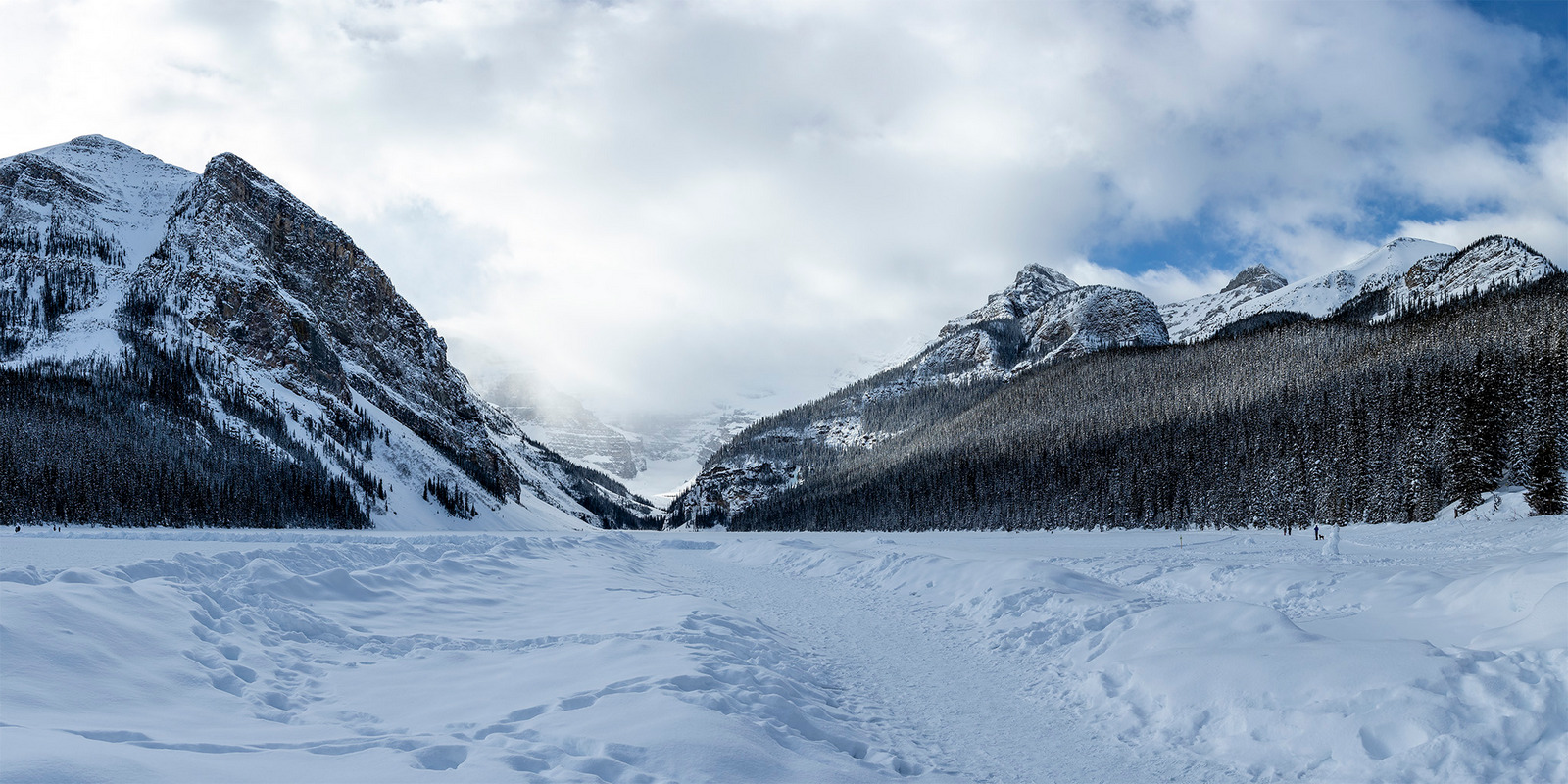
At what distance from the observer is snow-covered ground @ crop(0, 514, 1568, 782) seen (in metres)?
7.12

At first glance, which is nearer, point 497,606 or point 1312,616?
point 1312,616

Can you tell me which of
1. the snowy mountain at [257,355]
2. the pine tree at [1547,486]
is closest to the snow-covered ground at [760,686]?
the pine tree at [1547,486]

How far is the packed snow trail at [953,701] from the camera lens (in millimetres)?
8367

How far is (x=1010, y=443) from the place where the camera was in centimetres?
12625

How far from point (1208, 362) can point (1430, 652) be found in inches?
6289

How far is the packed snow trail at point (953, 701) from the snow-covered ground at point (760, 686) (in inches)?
2.3

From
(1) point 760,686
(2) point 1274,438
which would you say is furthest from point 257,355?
(2) point 1274,438

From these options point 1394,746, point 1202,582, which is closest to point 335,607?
point 1394,746

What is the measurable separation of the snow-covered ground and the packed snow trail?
0.19 ft

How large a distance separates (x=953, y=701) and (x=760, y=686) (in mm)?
3025

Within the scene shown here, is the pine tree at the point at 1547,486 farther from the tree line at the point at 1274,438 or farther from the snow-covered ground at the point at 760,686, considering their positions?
the snow-covered ground at the point at 760,686

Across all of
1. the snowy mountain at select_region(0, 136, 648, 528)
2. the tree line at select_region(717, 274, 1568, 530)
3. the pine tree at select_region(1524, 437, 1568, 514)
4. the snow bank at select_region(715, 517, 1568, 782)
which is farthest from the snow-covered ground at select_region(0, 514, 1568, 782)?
the snowy mountain at select_region(0, 136, 648, 528)

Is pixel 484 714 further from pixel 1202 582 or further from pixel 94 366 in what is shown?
pixel 94 366

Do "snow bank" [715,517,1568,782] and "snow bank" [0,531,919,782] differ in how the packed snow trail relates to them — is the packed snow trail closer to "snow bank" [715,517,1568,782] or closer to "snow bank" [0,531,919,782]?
"snow bank" [715,517,1568,782]
